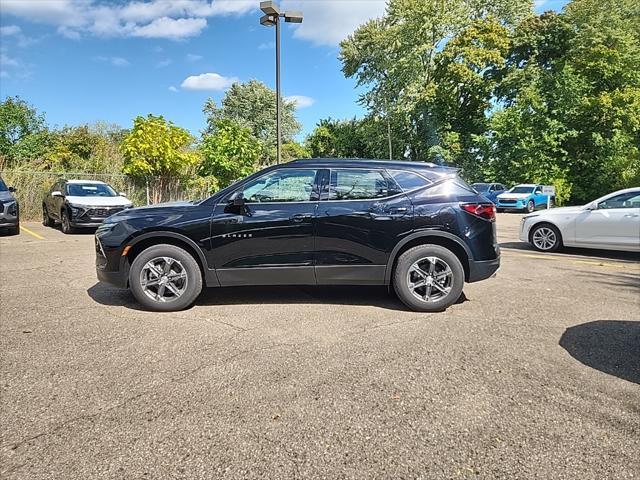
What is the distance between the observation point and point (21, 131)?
2914 centimetres

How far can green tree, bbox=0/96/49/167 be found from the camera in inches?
1057

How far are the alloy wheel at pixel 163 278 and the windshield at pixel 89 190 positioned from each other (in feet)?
32.3

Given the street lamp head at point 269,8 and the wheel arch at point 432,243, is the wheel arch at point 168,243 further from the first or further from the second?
the street lamp head at point 269,8

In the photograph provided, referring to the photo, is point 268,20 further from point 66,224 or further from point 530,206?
point 530,206

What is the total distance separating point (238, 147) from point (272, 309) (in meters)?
13.7

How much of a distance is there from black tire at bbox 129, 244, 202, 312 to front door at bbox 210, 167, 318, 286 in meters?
0.26

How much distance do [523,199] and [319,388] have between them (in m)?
23.3

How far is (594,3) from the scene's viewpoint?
2966 centimetres

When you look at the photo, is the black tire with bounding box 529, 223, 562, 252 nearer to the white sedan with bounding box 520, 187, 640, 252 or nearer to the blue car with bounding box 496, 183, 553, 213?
the white sedan with bounding box 520, 187, 640, 252

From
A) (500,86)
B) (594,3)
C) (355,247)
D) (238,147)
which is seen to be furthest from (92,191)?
(594,3)

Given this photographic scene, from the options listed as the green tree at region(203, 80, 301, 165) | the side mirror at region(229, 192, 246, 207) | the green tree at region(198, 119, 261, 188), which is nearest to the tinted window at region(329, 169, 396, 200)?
the side mirror at region(229, 192, 246, 207)

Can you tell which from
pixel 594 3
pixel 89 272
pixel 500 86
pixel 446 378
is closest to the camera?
pixel 446 378

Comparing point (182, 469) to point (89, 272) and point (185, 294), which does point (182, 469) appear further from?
point (89, 272)

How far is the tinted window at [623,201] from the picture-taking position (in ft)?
26.8
